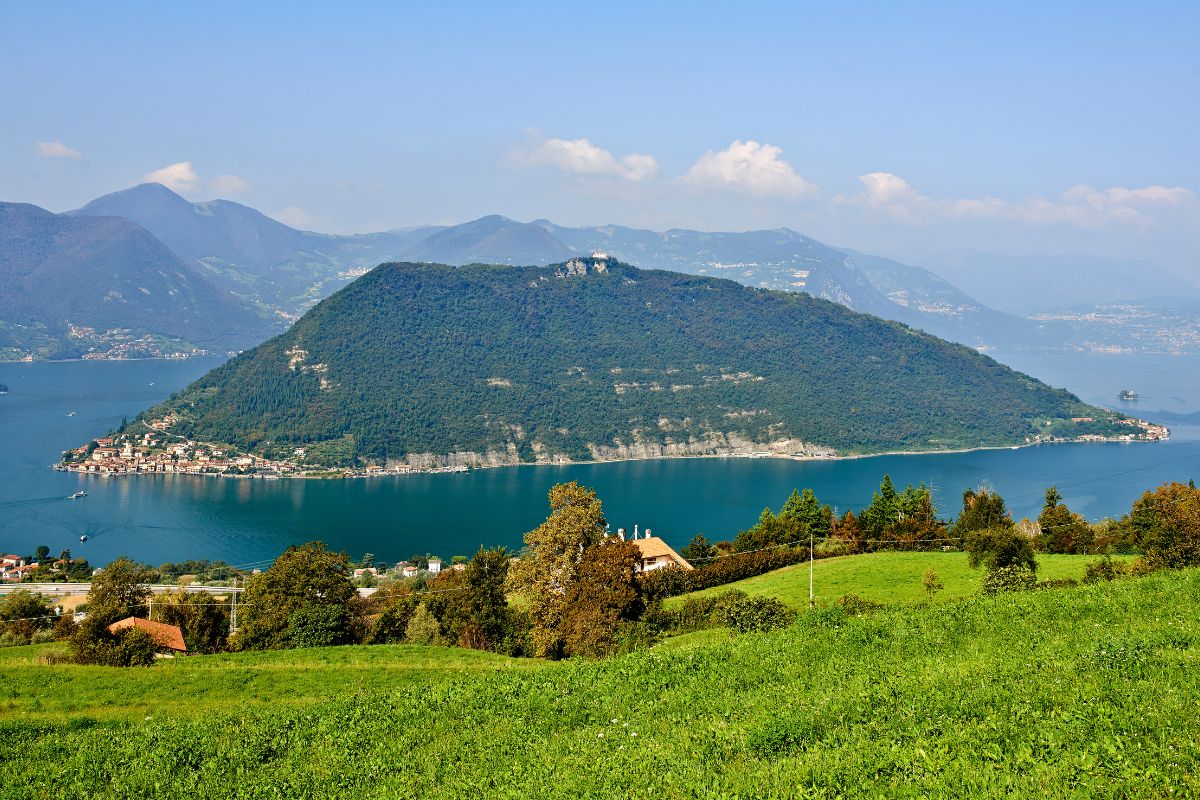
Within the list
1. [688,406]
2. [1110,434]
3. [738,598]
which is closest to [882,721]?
[738,598]

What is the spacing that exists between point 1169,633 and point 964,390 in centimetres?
17730

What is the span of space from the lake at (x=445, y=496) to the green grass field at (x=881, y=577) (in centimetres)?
4405

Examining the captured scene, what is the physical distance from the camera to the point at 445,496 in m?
103

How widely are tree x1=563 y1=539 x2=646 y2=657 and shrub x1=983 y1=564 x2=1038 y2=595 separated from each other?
8149 millimetres

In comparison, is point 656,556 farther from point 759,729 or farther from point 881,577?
point 759,729

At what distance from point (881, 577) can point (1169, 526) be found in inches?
333

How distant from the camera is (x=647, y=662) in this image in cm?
1205

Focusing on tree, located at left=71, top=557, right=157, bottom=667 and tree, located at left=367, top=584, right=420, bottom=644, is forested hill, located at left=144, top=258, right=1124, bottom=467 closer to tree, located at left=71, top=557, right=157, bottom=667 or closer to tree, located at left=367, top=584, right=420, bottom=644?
tree, located at left=367, top=584, right=420, bottom=644

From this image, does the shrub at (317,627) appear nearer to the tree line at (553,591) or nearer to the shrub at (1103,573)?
the tree line at (553,591)

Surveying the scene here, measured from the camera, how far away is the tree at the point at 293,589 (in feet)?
84.5

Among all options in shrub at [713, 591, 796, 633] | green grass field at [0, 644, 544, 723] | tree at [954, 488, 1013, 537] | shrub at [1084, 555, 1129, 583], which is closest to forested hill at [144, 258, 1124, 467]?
tree at [954, 488, 1013, 537]

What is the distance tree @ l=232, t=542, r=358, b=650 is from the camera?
1014 inches

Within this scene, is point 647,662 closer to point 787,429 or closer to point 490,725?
point 490,725

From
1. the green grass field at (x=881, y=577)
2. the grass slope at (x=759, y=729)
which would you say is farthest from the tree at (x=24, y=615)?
the grass slope at (x=759, y=729)
